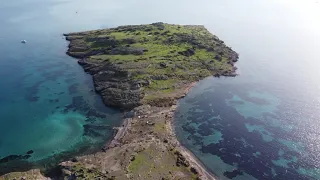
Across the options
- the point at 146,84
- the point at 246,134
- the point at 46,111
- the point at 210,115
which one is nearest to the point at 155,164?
the point at 246,134

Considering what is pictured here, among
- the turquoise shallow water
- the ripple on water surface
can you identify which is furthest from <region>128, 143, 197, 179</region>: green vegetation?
the turquoise shallow water

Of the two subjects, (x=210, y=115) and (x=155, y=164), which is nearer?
(x=155, y=164)

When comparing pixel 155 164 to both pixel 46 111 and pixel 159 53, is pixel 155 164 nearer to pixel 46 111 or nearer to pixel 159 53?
pixel 46 111

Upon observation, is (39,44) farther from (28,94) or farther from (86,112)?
(86,112)

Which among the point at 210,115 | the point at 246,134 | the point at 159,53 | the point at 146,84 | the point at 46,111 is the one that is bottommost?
the point at 46,111

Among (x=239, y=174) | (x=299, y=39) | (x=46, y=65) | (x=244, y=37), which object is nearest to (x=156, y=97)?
(x=239, y=174)

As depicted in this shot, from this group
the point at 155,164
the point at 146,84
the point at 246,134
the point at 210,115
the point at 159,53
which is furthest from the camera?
the point at 159,53

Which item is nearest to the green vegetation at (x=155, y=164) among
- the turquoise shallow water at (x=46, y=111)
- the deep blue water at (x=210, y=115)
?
the deep blue water at (x=210, y=115)

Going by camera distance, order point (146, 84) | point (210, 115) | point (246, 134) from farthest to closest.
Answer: point (146, 84), point (210, 115), point (246, 134)

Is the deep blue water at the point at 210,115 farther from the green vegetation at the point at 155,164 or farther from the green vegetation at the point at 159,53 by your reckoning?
the green vegetation at the point at 155,164
